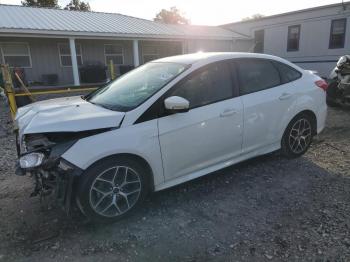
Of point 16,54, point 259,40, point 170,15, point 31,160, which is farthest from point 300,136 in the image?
point 170,15

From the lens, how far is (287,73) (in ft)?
14.1

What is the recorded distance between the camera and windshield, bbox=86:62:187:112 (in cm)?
328

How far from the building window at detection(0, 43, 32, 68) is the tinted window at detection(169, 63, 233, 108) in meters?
14.6

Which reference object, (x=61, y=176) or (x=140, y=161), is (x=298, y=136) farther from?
(x=61, y=176)

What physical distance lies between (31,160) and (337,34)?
61.4ft

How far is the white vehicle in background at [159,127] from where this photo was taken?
282 cm

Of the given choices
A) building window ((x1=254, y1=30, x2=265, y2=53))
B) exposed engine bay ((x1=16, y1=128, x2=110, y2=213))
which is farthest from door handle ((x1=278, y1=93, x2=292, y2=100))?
building window ((x1=254, y1=30, x2=265, y2=53))

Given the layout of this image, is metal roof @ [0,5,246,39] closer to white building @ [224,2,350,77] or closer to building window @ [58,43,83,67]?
building window @ [58,43,83,67]

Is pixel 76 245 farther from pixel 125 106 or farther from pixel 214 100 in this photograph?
pixel 214 100

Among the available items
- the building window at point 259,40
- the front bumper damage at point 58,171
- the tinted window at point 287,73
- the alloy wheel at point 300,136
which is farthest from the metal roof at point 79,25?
the alloy wheel at point 300,136

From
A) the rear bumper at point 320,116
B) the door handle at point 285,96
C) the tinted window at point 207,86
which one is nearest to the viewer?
the tinted window at point 207,86

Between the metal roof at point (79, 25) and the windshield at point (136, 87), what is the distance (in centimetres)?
1145

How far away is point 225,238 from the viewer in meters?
2.81

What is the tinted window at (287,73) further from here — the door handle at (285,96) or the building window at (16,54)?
the building window at (16,54)
